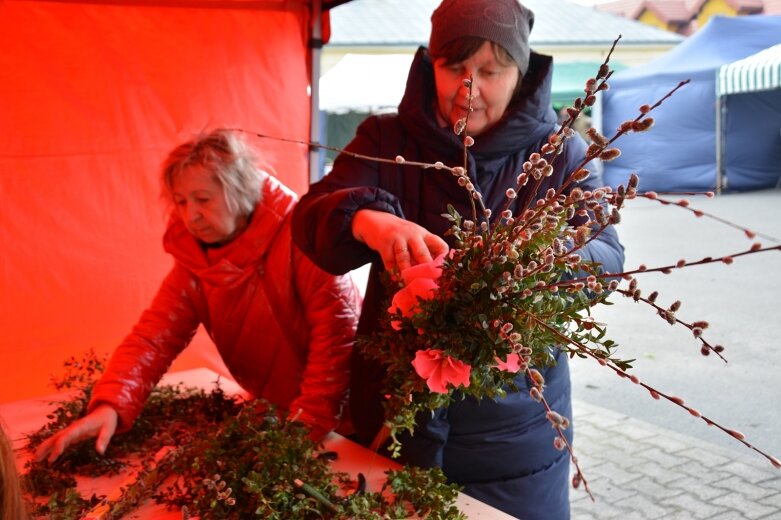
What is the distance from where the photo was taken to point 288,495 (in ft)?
5.23

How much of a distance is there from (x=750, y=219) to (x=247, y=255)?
354 inches

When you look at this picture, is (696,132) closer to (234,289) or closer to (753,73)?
(753,73)

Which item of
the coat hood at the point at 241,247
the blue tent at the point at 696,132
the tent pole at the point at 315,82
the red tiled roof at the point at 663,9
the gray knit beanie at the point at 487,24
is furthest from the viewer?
the red tiled roof at the point at 663,9

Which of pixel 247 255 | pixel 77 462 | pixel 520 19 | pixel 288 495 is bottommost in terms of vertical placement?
pixel 77 462

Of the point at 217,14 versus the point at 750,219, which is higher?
the point at 217,14

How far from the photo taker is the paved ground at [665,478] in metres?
4.00

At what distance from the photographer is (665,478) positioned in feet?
14.3

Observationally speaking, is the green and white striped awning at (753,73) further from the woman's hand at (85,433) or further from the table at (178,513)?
the woman's hand at (85,433)

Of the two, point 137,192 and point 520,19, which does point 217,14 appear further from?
point 520,19

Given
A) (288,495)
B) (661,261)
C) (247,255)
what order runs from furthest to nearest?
(661,261), (247,255), (288,495)

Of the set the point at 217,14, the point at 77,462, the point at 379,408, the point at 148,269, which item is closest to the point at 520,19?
the point at 379,408

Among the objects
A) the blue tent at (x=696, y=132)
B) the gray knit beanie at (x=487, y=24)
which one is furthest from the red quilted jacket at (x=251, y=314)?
the blue tent at (x=696, y=132)

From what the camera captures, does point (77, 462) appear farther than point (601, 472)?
No

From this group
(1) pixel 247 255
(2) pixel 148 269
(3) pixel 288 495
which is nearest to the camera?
(3) pixel 288 495
